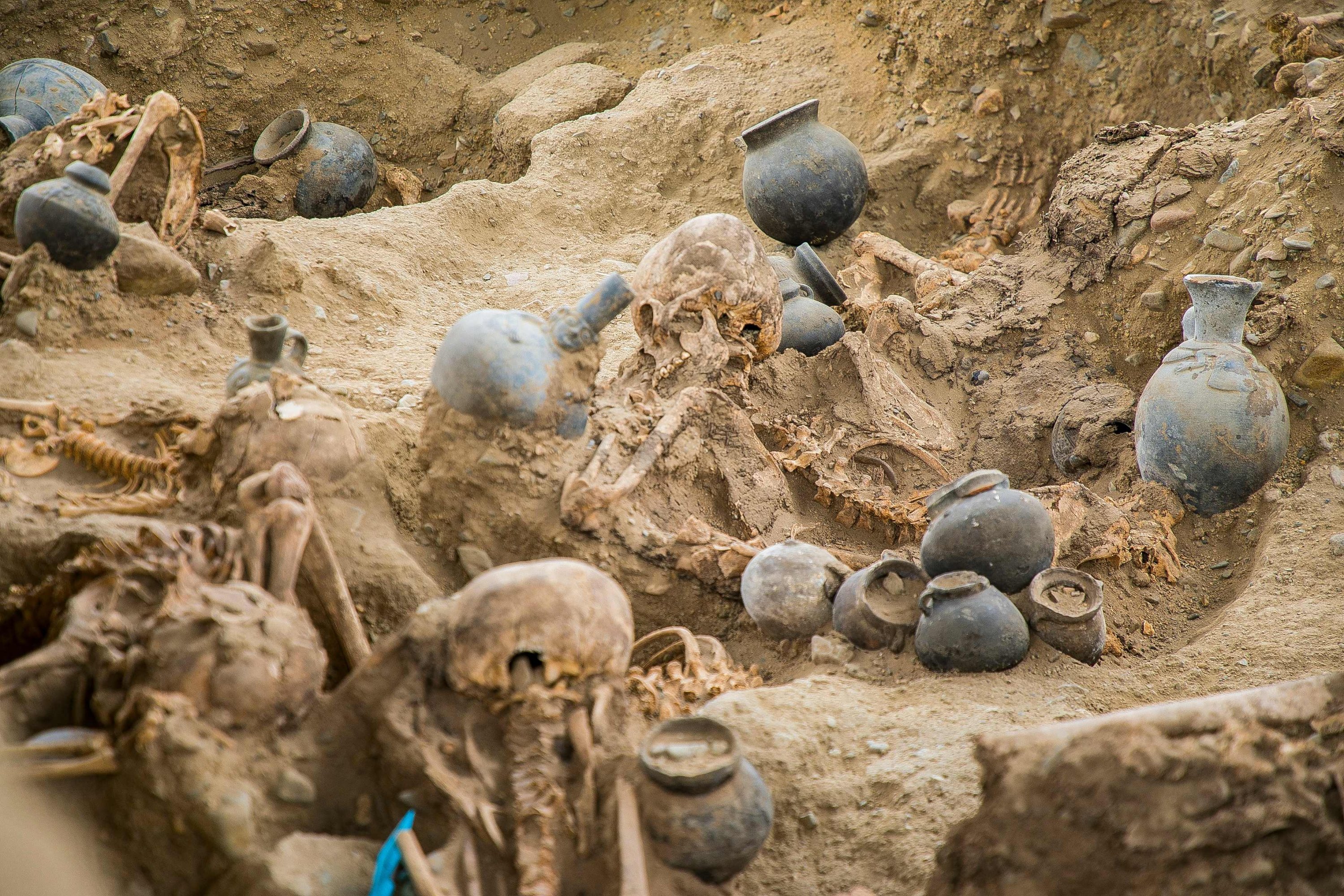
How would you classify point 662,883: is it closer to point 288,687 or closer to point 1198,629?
point 288,687

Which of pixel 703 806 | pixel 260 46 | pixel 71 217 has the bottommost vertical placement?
pixel 703 806

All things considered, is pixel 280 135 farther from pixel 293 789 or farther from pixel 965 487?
pixel 293 789

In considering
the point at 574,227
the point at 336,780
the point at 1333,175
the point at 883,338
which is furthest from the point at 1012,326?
the point at 336,780

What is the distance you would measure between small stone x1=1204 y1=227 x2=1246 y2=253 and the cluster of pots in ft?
6.21

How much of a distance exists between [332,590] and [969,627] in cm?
206

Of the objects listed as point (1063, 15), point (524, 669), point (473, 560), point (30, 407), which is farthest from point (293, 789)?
point (1063, 15)

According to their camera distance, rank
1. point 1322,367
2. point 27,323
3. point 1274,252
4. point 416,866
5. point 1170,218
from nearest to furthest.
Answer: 1. point 416,866
2. point 27,323
3. point 1322,367
4. point 1274,252
5. point 1170,218

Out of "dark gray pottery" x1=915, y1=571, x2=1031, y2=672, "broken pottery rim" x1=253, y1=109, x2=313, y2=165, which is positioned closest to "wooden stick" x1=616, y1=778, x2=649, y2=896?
"dark gray pottery" x1=915, y1=571, x2=1031, y2=672

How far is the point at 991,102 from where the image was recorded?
6.74m

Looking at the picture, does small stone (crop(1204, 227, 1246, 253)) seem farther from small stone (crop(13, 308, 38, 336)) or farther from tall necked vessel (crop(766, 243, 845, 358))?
small stone (crop(13, 308, 38, 336))

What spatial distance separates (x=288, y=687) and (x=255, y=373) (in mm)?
1424

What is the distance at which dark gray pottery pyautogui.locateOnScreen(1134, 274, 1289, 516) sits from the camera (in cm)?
411

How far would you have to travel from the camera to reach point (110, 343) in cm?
413

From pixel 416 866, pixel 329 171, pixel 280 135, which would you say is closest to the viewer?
pixel 416 866
